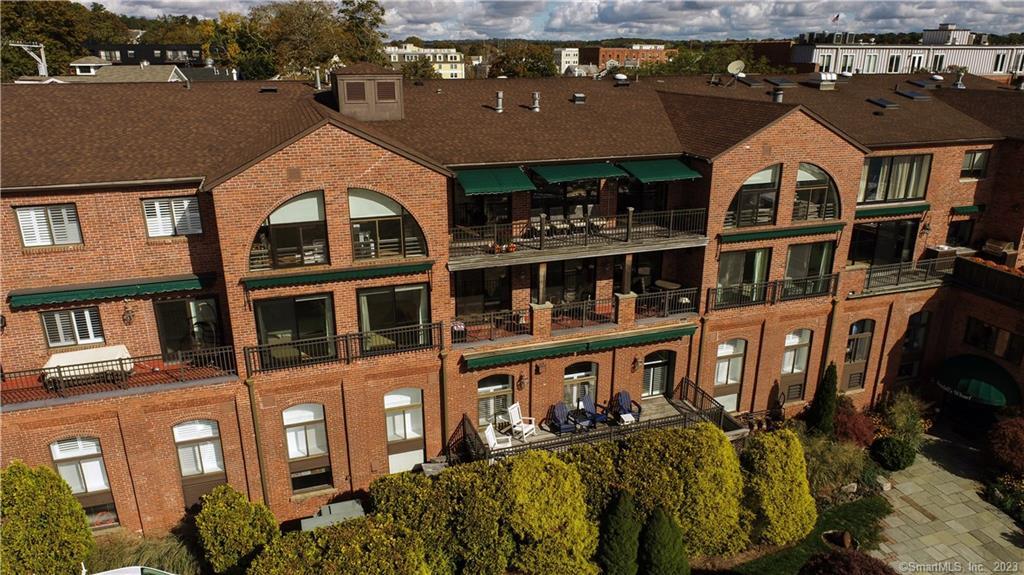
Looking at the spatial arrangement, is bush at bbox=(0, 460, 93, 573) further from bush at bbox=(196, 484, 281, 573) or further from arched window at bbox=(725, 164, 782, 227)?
arched window at bbox=(725, 164, 782, 227)

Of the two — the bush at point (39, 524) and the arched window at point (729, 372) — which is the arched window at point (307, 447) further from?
the arched window at point (729, 372)

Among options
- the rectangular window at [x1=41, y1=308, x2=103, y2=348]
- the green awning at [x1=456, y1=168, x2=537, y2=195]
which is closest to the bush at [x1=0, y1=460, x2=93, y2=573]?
the rectangular window at [x1=41, y1=308, x2=103, y2=348]

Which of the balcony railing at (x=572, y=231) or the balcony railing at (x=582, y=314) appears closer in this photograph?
the balcony railing at (x=572, y=231)

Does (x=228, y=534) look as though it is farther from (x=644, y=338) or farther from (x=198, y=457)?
(x=644, y=338)

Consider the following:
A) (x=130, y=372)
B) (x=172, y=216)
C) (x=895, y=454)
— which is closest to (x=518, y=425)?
(x=130, y=372)

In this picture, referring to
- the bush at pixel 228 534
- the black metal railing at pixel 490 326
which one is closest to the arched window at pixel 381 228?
the black metal railing at pixel 490 326

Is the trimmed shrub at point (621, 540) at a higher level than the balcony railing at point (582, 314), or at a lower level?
lower

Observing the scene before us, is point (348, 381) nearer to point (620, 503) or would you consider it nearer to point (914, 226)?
point (620, 503)
